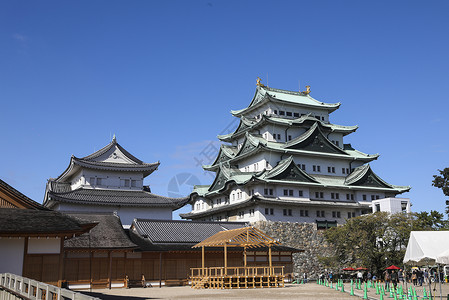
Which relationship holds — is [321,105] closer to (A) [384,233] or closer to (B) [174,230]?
(A) [384,233]

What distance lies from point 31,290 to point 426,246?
17511 millimetres

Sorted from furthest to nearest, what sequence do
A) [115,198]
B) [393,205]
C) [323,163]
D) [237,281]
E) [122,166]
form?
[323,163] → [122,166] → [393,205] → [115,198] → [237,281]

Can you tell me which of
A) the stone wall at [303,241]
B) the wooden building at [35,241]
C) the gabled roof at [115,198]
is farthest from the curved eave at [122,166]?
the wooden building at [35,241]

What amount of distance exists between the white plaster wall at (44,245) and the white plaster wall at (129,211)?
28.4 meters

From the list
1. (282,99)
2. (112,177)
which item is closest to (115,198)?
(112,177)

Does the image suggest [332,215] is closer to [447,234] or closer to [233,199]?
[233,199]

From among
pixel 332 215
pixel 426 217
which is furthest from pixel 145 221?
pixel 426 217

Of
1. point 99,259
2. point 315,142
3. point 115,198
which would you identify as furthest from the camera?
point 315,142

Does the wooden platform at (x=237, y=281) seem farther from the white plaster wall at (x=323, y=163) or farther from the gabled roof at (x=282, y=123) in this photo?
the gabled roof at (x=282, y=123)

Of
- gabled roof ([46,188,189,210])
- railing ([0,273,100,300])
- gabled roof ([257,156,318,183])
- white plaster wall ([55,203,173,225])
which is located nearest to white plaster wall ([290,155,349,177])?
gabled roof ([257,156,318,183])

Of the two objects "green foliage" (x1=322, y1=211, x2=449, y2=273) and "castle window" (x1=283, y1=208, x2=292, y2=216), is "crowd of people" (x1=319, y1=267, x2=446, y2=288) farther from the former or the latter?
"castle window" (x1=283, y1=208, x2=292, y2=216)

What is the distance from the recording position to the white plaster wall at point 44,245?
879 inches

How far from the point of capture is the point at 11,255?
21.7 m

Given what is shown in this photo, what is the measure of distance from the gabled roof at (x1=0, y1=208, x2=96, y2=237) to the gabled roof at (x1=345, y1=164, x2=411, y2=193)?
43.9 m
